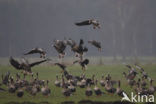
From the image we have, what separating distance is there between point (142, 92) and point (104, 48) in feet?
289

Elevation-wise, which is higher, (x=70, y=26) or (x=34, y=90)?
(x=70, y=26)

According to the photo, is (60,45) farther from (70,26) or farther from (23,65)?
(70,26)

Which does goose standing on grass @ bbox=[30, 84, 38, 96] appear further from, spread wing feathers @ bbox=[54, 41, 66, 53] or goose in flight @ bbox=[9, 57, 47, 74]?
spread wing feathers @ bbox=[54, 41, 66, 53]

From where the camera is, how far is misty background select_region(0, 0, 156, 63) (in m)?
85.2

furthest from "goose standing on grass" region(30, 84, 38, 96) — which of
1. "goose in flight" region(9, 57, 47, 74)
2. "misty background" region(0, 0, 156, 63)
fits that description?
"misty background" region(0, 0, 156, 63)

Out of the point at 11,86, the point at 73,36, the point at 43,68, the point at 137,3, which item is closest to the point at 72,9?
the point at 73,36

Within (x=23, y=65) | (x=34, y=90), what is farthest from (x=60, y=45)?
(x=34, y=90)

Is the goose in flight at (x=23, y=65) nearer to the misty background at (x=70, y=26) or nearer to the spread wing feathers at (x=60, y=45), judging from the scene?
the spread wing feathers at (x=60, y=45)

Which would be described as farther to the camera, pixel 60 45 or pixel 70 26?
pixel 70 26

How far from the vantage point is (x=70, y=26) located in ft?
364

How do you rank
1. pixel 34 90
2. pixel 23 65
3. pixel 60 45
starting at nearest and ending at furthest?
pixel 23 65, pixel 60 45, pixel 34 90

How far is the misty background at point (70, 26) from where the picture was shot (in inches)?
3356

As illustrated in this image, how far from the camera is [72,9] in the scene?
115 m

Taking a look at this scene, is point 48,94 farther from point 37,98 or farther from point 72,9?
point 72,9
